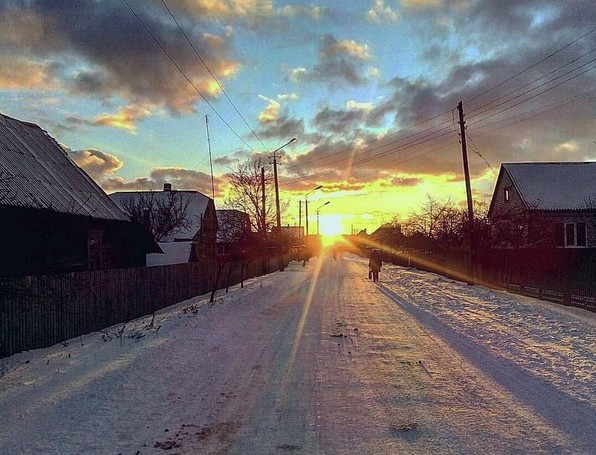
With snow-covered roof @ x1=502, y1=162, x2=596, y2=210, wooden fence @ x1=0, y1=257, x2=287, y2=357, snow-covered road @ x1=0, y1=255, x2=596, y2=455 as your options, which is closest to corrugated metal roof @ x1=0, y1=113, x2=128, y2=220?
wooden fence @ x1=0, y1=257, x2=287, y2=357

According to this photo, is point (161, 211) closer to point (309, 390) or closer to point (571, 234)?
point (571, 234)

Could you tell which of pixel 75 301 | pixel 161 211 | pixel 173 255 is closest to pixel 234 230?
pixel 173 255

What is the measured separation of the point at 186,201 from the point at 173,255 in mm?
12811

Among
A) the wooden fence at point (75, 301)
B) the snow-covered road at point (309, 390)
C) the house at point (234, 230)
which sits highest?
the house at point (234, 230)

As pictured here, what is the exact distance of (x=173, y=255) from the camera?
126 ft

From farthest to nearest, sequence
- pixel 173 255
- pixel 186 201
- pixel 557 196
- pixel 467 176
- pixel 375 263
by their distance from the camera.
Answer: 1. pixel 186 201
2. pixel 173 255
3. pixel 557 196
4. pixel 375 263
5. pixel 467 176

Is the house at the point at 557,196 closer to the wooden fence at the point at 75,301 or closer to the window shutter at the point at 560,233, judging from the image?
the window shutter at the point at 560,233

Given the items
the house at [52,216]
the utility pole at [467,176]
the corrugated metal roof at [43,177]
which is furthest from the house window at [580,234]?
the corrugated metal roof at [43,177]

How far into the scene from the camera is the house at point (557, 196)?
36.7 metres

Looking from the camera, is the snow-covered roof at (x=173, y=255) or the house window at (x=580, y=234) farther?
the house window at (x=580, y=234)

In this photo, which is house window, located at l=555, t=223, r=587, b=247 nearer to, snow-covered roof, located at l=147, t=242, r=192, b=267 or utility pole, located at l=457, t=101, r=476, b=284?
utility pole, located at l=457, t=101, r=476, b=284

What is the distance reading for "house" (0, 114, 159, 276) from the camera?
9.63m

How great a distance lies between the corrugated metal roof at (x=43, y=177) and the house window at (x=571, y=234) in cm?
2977

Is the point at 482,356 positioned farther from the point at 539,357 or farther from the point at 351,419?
the point at 351,419
